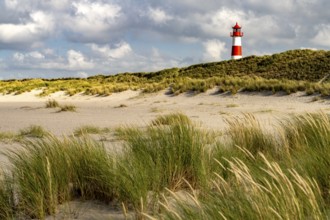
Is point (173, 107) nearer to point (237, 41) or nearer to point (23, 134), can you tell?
point (23, 134)

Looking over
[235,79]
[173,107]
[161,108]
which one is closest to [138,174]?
[161,108]

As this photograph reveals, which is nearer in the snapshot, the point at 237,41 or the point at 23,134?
the point at 23,134

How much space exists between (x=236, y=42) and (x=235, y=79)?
2224 cm

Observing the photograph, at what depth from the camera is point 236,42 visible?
4622 cm

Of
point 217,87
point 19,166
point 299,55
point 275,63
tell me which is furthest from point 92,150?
point 299,55

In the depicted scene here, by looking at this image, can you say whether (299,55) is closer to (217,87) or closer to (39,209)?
(217,87)

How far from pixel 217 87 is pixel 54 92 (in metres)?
13.5

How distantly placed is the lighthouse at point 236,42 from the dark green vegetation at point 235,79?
128cm

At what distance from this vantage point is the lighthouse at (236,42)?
45469 millimetres

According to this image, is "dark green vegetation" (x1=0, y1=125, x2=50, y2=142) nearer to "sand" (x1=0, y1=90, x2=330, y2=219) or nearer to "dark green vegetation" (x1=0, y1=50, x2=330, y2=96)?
"sand" (x1=0, y1=90, x2=330, y2=219)

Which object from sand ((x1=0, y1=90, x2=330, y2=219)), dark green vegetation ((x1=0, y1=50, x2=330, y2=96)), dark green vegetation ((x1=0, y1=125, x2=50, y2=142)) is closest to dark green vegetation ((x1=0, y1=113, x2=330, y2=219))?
dark green vegetation ((x1=0, y1=125, x2=50, y2=142))

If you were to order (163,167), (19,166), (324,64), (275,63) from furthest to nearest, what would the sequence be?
(275,63), (324,64), (163,167), (19,166)

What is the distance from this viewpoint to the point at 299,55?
44000mm

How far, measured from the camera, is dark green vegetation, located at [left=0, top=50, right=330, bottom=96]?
22.9 meters
